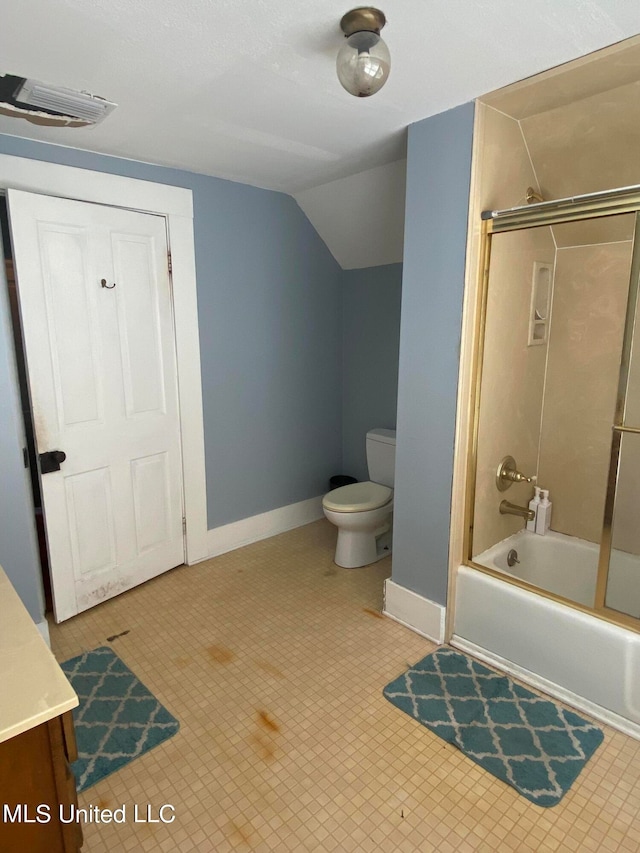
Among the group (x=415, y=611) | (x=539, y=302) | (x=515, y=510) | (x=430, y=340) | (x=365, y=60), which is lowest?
(x=415, y=611)

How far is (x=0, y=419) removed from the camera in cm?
204

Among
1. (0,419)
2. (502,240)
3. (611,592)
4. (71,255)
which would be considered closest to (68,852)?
(0,419)

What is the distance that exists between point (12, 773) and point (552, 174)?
2603 mm

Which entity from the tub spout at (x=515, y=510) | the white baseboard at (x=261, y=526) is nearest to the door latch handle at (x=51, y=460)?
the white baseboard at (x=261, y=526)

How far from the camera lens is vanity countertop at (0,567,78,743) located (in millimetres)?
893

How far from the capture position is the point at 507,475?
7.79 ft

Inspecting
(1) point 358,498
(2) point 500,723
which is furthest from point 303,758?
(1) point 358,498

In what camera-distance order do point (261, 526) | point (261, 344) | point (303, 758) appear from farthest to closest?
point (261, 526)
point (261, 344)
point (303, 758)

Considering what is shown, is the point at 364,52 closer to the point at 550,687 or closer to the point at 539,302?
the point at 539,302

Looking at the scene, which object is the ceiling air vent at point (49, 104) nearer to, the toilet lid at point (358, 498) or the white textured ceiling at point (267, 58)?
the white textured ceiling at point (267, 58)

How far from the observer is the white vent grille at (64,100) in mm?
1680

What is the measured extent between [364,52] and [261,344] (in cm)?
193

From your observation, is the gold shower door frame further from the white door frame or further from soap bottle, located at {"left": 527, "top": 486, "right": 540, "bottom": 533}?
the white door frame

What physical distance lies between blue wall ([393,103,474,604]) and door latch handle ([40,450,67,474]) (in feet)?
4.96
